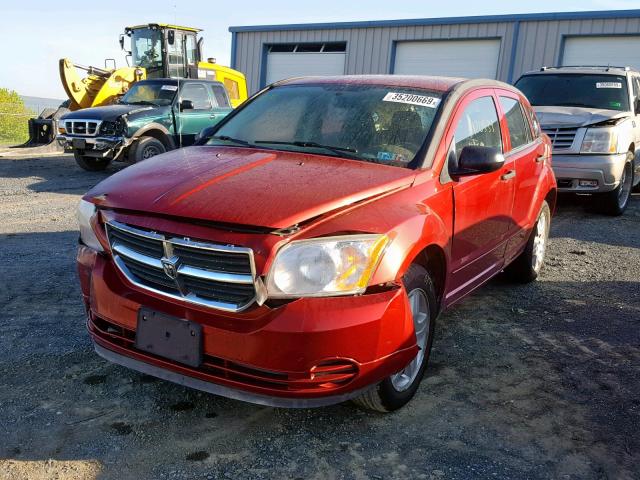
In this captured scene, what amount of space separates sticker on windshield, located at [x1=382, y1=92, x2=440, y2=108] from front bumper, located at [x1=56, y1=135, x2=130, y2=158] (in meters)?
8.14

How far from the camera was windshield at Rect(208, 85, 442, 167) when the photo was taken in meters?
3.49

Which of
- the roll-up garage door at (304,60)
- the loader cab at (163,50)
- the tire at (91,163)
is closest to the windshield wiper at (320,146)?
the tire at (91,163)

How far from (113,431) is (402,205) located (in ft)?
5.60

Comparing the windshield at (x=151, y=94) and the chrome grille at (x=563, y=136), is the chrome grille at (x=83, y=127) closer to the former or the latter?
the windshield at (x=151, y=94)

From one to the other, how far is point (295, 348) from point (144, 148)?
9.54m

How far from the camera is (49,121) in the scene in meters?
16.2

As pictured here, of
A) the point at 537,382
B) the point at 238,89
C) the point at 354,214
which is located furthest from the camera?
the point at 238,89

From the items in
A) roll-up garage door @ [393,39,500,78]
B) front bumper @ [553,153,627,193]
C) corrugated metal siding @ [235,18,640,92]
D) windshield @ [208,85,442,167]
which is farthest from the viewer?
roll-up garage door @ [393,39,500,78]

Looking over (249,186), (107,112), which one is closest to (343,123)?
(249,186)

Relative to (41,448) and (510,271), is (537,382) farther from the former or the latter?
(41,448)

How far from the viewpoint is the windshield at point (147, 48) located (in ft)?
54.1

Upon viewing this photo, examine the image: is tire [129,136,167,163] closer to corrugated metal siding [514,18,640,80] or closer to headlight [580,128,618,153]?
headlight [580,128,618,153]

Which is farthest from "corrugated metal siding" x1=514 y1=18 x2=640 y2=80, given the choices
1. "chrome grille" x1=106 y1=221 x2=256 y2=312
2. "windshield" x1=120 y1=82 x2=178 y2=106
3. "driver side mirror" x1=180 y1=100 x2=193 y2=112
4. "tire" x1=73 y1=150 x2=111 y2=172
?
"chrome grille" x1=106 y1=221 x2=256 y2=312

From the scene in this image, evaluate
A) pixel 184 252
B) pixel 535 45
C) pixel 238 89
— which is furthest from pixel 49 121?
pixel 184 252
